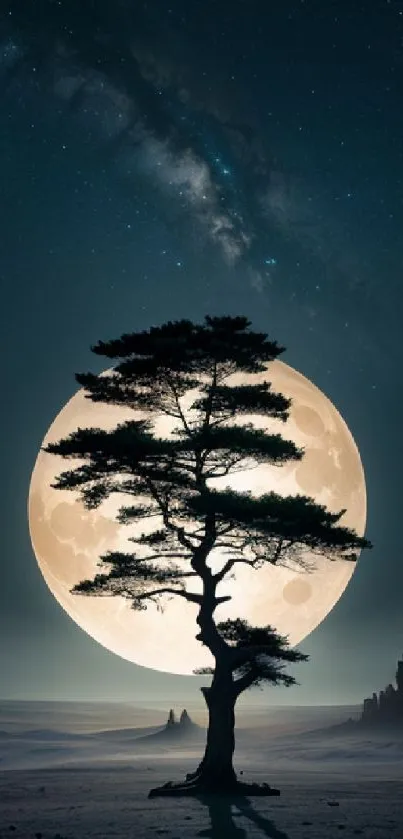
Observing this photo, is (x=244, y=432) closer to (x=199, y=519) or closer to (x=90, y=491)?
(x=199, y=519)

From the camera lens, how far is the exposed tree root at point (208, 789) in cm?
2212

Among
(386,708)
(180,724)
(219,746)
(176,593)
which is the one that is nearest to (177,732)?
(180,724)

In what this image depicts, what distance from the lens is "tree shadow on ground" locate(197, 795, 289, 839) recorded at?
14914 millimetres

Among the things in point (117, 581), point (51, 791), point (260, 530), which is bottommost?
point (51, 791)

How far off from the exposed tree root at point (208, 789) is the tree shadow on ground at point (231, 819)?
697mm

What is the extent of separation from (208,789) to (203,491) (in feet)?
28.3

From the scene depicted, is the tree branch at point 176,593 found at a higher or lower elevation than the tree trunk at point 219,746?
higher

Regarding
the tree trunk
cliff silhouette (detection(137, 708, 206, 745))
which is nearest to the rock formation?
cliff silhouette (detection(137, 708, 206, 745))

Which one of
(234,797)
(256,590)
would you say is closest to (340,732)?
(256,590)

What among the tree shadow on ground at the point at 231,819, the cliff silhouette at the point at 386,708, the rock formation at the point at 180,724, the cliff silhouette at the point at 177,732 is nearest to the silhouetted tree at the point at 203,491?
the tree shadow on ground at the point at 231,819

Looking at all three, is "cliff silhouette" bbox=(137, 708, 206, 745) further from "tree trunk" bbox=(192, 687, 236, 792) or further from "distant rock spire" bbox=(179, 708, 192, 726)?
"tree trunk" bbox=(192, 687, 236, 792)

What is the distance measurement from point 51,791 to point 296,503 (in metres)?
12.7

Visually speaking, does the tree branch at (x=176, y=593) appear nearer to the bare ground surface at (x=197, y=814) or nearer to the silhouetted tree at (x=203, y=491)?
the silhouetted tree at (x=203, y=491)

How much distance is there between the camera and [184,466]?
79.8 ft
